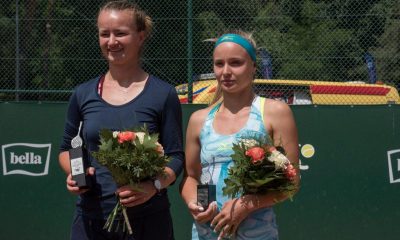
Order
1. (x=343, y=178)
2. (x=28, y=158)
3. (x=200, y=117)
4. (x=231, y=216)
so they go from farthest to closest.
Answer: (x=28, y=158), (x=343, y=178), (x=200, y=117), (x=231, y=216)

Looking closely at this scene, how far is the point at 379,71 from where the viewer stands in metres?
7.49

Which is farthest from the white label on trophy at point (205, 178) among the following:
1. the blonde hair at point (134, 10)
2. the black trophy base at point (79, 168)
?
the blonde hair at point (134, 10)

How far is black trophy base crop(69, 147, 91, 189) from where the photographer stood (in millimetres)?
3021

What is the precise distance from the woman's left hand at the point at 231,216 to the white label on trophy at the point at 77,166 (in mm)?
628

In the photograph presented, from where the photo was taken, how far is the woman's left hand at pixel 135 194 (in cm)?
293

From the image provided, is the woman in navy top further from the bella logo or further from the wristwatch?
the bella logo

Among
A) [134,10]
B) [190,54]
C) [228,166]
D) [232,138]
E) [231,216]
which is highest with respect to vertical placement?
[190,54]

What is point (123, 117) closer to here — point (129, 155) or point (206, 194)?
point (129, 155)

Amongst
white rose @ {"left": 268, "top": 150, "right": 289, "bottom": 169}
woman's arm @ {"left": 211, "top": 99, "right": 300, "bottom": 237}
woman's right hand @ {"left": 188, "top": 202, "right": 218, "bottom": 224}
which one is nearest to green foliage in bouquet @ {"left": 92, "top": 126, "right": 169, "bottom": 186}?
woman's right hand @ {"left": 188, "top": 202, "right": 218, "bottom": 224}

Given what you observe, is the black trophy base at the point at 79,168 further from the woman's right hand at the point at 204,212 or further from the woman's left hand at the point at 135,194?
the woman's right hand at the point at 204,212

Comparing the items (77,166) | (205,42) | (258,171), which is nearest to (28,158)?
(205,42)

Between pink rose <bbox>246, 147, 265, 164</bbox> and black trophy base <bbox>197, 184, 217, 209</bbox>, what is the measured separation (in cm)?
24

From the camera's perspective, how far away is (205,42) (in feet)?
22.7

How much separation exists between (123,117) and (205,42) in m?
3.92
